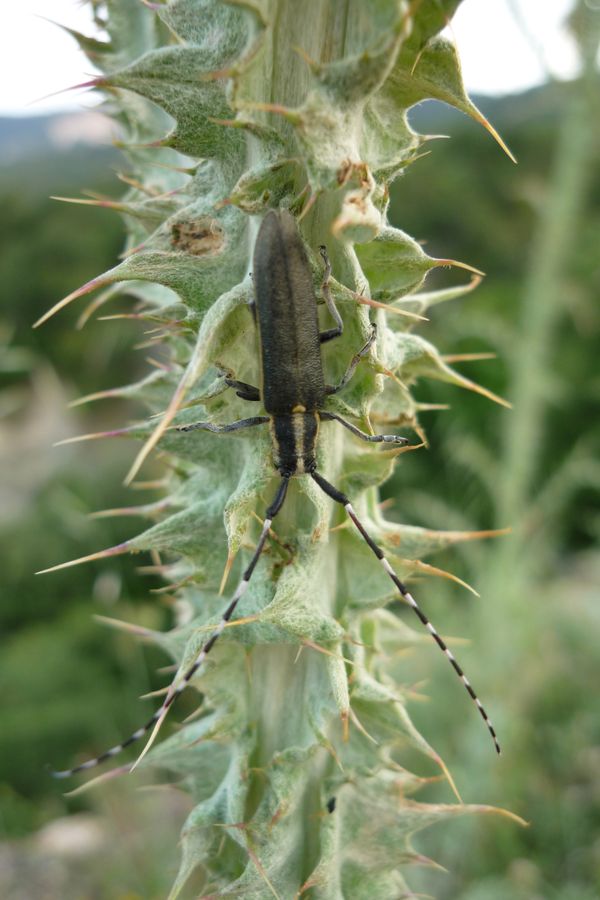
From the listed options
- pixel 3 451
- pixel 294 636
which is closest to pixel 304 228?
pixel 294 636

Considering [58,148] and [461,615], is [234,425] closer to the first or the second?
[461,615]

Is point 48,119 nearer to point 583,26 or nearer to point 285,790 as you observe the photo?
point 583,26

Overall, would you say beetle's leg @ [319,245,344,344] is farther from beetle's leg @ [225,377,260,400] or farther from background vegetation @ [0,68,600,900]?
background vegetation @ [0,68,600,900]

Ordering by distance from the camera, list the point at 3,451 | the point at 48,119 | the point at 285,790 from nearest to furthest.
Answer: the point at 285,790 < the point at 3,451 < the point at 48,119

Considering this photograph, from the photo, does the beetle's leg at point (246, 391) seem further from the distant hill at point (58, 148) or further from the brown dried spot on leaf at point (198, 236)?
the distant hill at point (58, 148)

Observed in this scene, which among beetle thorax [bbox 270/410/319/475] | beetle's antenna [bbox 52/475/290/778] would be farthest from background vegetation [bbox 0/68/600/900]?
beetle thorax [bbox 270/410/319/475]

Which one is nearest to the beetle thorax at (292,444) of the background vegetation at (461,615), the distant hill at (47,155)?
the background vegetation at (461,615)

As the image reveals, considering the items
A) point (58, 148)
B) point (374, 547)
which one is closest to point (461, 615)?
point (374, 547)
